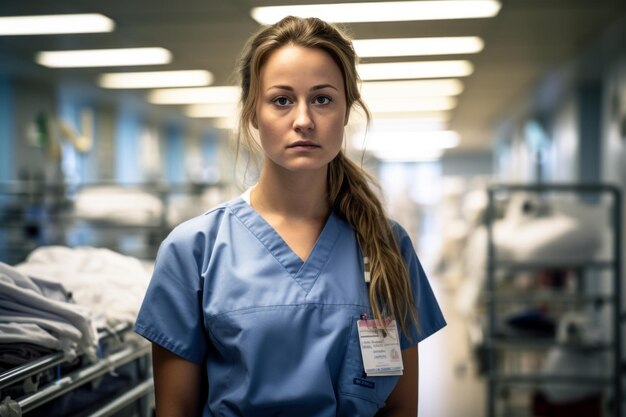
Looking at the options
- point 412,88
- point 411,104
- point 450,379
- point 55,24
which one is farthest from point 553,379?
point 411,104

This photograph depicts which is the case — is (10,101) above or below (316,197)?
above

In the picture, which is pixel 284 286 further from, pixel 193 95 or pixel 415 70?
pixel 193 95

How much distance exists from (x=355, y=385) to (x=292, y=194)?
42cm

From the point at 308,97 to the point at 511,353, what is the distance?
4.37 m

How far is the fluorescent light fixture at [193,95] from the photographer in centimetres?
699

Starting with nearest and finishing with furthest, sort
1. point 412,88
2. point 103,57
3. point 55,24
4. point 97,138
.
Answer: point 55,24
point 103,57
point 412,88
point 97,138

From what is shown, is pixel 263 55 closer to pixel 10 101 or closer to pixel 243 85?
pixel 243 85

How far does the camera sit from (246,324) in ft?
4.25

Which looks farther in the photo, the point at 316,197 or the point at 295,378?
the point at 316,197

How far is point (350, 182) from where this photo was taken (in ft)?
4.99

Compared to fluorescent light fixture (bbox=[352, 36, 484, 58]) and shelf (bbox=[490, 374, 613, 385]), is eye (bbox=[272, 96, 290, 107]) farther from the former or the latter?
fluorescent light fixture (bbox=[352, 36, 484, 58])

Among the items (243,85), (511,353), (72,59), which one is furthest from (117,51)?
(243,85)

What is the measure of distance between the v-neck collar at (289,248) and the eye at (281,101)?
0.26m

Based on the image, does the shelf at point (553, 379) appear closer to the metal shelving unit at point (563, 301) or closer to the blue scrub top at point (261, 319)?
the metal shelving unit at point (563, 301)
